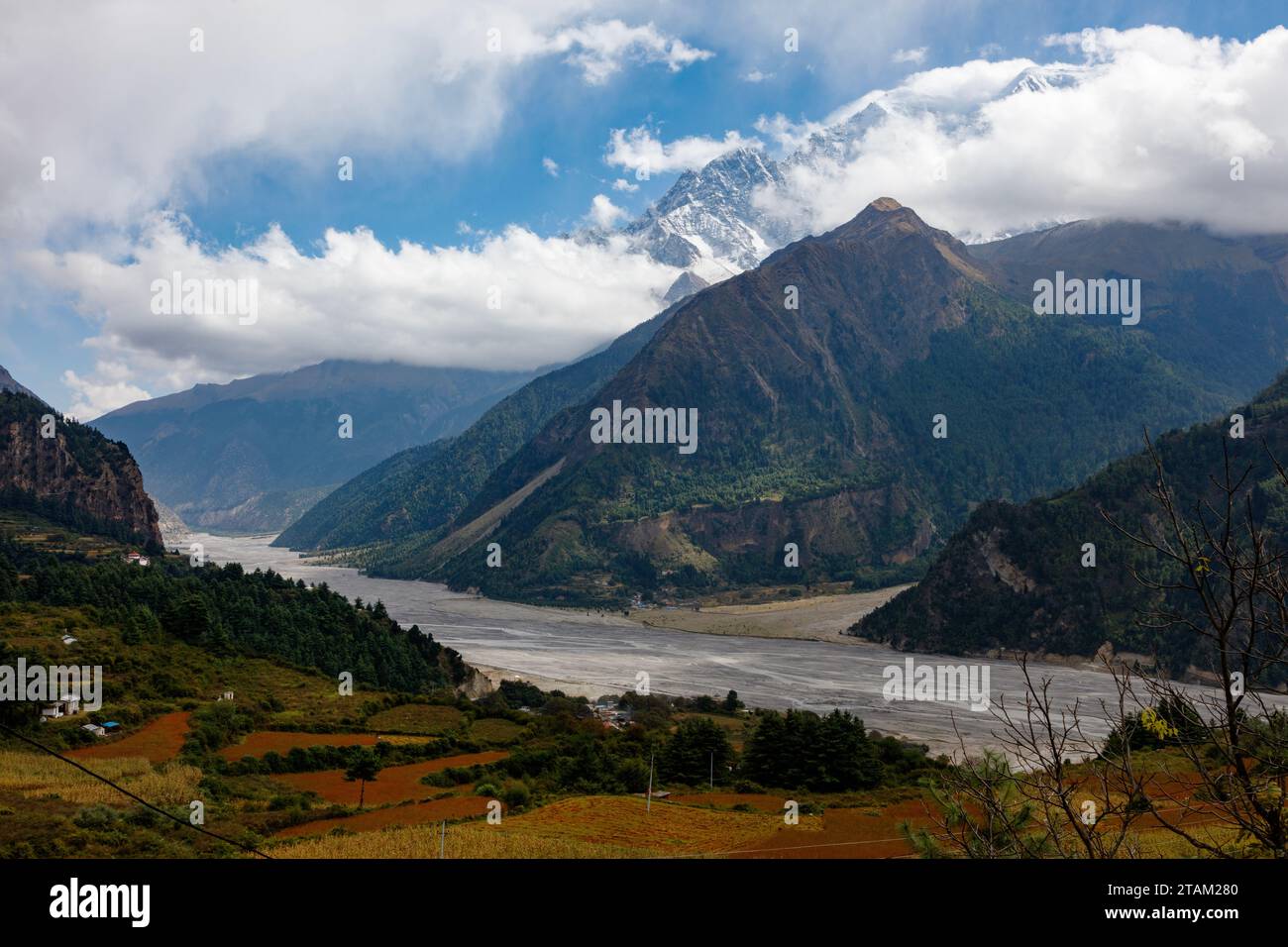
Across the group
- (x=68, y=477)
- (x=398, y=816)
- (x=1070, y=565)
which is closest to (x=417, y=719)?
(x=398, y=816)

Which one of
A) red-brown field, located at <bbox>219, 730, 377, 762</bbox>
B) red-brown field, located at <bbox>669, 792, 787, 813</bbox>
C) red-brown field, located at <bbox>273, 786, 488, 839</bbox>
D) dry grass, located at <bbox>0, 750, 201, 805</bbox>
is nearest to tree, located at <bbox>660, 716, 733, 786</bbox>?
red-brown field, located at <bbox>669, 792, 787, 813</bbox>

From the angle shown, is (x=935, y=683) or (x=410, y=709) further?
(x=935, y=683)

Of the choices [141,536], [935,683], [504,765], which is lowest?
[935,683]

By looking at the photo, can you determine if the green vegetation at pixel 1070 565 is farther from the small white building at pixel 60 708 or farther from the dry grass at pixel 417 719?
the small white building at pixel 60 708
